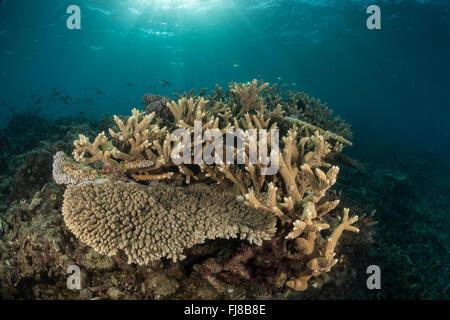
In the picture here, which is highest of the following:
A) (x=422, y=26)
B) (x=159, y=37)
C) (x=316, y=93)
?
(x=159, y=37)

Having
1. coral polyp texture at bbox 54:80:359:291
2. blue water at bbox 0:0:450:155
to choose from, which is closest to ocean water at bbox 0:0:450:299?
blue water at bbox 0:0:450:155

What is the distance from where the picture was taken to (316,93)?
119 metres

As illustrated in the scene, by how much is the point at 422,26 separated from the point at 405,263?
37.0 metres

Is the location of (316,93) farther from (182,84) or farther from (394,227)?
(394,227)

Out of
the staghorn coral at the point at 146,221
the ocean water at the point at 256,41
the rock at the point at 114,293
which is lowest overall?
the rock at the point at 114,293

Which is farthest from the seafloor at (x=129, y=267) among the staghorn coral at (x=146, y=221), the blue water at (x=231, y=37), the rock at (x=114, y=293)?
the blue water at (x=231, y=37)

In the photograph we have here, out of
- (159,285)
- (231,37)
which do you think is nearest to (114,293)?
(159,285)

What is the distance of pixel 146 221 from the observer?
107 inches

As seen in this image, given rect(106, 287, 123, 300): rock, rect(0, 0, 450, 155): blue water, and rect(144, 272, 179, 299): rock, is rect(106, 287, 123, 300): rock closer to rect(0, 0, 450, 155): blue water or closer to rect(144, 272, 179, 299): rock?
rect(144, 272, 179, 299): rock

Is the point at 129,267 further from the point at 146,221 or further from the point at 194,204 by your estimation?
the point at 194,204

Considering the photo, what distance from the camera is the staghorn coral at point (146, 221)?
253 cm

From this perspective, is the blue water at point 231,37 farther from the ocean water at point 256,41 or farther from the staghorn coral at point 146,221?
the staghorn coral at point 146,221

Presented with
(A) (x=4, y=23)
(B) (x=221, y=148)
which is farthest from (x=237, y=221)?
(A) (x=4, y=23)

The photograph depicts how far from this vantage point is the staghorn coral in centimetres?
253
